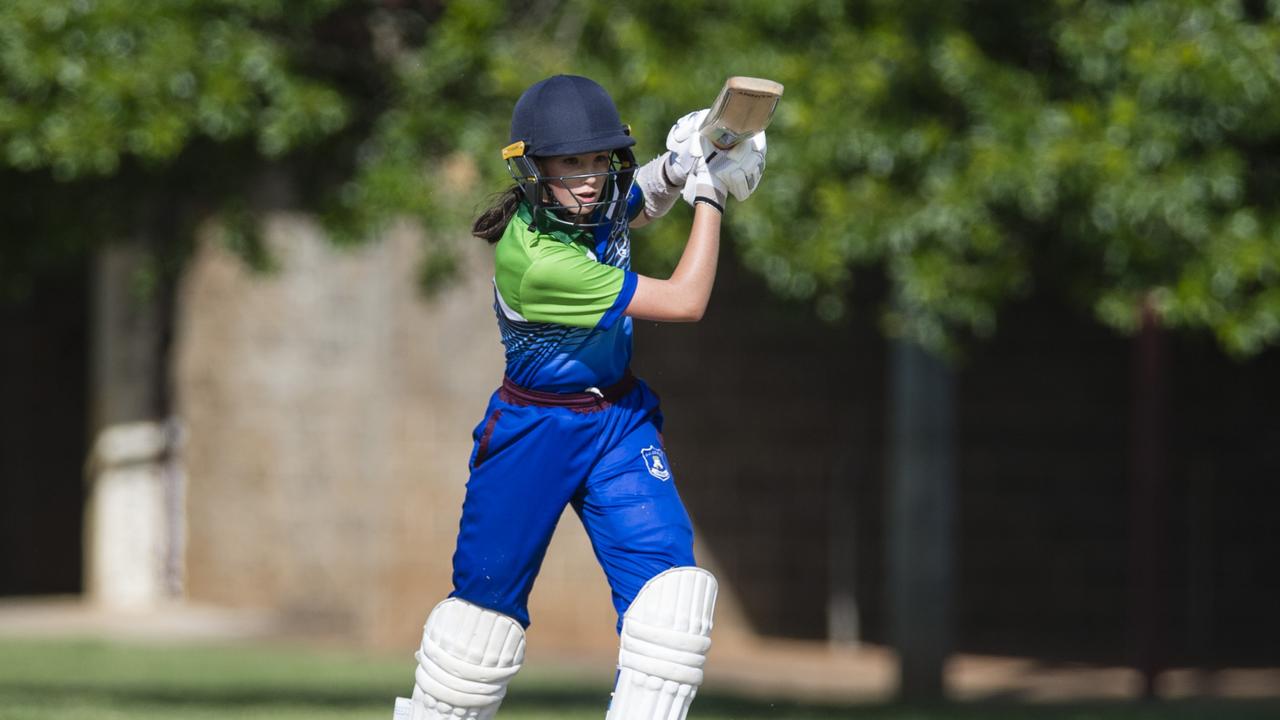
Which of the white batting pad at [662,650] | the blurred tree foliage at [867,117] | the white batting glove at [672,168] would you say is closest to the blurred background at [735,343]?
the blurred tree foliage at [867,117]

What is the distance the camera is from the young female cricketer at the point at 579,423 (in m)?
4.86

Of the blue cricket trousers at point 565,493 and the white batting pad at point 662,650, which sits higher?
the blue cricket trousers at point 565,493

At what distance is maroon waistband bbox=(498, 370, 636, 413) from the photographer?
5.09 metres

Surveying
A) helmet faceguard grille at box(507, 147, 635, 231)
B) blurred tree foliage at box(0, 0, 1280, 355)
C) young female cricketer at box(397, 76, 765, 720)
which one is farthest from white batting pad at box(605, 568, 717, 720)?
blurred tree foliage at box(0, 0, 1280, 355)

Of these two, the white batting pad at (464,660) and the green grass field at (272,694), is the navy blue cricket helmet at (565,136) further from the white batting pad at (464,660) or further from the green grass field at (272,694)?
the green grass field at (272,694)

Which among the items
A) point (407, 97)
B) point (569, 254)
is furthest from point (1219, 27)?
point (569, 254)

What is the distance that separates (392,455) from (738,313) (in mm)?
2825

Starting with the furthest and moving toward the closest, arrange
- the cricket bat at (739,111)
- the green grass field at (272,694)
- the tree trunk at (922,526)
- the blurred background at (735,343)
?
the tree trunk at (922,526), the green grass field at (272,694), the blurred background at (735,343), the cricket bat at (739,111)

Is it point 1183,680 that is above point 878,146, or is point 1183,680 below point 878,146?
below

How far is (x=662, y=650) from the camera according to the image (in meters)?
4.81

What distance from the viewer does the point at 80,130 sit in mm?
8867

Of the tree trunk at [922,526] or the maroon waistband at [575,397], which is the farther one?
the tree trunk at [922,526]

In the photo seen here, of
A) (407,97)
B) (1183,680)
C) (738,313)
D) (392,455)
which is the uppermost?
(407,97)

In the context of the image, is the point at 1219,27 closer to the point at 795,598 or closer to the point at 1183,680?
the point at 1183,680
